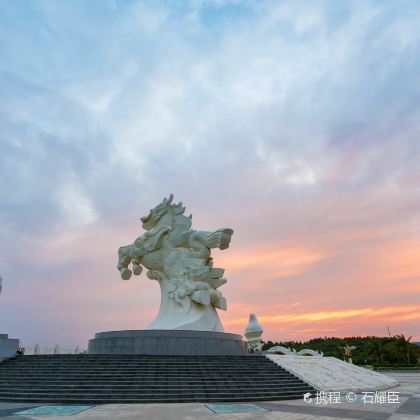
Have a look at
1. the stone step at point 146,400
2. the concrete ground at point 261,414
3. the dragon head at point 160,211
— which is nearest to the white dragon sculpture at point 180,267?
the dragon head at point 160,211

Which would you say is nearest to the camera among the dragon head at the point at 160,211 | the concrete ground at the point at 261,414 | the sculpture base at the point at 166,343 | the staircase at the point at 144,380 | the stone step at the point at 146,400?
the concrete ground at the point at 261,414

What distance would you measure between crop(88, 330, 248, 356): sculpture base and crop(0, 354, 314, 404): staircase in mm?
1846

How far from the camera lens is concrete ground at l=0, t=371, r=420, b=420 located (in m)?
7.99

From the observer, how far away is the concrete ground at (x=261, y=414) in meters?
7.99

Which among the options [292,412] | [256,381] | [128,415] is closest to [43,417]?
[128,415]

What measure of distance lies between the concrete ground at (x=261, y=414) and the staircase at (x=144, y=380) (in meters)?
0.73

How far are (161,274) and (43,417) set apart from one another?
12.8 m

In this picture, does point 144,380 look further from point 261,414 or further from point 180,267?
point 180,267

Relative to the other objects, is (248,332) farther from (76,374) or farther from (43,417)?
(43,417)

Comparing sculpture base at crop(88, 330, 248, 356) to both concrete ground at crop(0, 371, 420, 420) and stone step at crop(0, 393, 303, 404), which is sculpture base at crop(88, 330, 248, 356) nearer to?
stone step at crop(0, 393, 303, 404)

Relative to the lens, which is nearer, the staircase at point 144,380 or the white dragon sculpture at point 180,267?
the staircase at point 144,380

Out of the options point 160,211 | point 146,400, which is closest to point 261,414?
point 146,400

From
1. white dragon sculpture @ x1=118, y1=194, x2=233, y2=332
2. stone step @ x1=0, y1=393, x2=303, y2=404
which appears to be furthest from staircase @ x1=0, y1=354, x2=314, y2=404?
white dragon sculpture @ x1=118, y1=194, x2=233, y2=332

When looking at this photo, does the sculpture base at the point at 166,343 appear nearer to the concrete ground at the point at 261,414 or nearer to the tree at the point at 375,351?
the concrete ground at the point at 261,414
